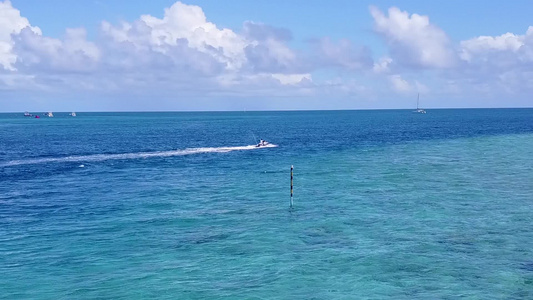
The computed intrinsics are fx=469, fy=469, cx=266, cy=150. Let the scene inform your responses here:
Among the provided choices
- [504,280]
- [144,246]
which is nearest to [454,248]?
[504,280]

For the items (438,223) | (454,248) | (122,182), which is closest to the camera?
(454,248)

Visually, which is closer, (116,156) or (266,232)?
(266,232)

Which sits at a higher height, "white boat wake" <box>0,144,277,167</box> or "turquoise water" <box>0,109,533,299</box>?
"white boat wake" <box>0,144,277,167</box>

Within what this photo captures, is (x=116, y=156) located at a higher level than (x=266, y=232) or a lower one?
higher

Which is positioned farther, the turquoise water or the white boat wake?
the white boat wake

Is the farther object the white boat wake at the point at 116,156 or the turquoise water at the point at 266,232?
the white boat wake at the point at 116,156

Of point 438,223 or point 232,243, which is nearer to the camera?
point 232,243

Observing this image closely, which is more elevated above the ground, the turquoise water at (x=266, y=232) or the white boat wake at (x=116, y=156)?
the white boat wake at (x=116, y=156)

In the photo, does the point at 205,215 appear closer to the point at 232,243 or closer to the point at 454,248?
the point at 232,243
